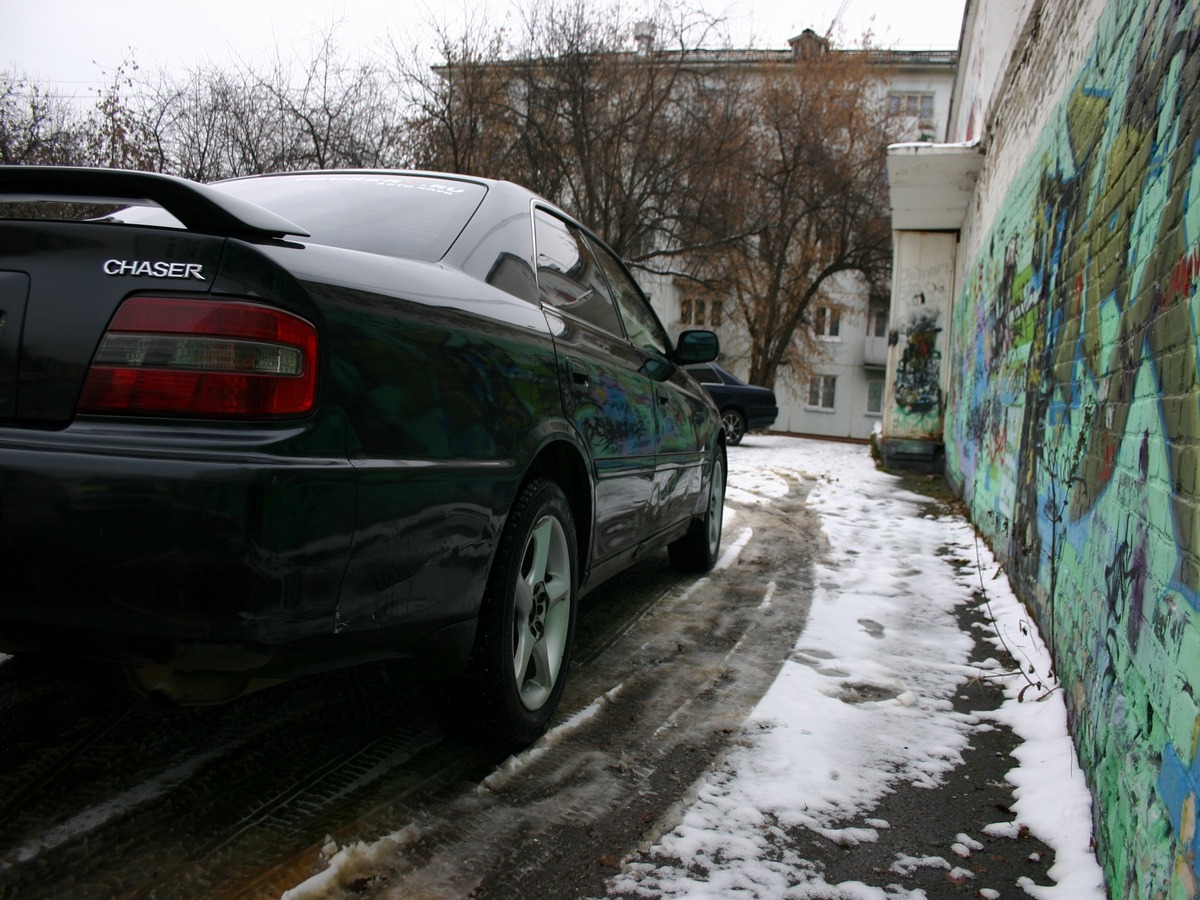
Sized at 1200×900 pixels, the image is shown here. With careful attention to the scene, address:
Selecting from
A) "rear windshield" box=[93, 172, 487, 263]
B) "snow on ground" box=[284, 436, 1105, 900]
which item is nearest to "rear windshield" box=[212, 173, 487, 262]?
"rear windshield" box=[93, 172, 487, 263]

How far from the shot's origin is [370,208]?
265cm

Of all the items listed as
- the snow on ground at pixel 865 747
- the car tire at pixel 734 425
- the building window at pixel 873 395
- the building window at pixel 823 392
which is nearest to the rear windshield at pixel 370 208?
the snow on ground at pixel 865 747

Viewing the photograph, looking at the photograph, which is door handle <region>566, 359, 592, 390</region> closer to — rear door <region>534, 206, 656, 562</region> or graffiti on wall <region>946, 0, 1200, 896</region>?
rear door <region>534, 206, 656, 562</region>

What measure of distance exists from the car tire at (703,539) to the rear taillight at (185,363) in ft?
11.5

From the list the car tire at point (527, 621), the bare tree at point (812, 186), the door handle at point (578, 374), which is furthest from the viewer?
the bare tree at point (812, 186)

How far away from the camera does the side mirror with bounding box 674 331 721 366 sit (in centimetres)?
442

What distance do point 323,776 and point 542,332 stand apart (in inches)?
54.0

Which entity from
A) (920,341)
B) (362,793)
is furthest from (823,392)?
(362,793)

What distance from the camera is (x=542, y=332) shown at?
2662mm

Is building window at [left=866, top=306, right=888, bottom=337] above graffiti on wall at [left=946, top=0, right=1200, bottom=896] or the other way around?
above

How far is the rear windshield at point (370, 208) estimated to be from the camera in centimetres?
243

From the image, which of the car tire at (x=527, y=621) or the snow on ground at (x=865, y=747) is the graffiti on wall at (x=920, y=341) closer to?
the snow on ground at (x=865, y=747)

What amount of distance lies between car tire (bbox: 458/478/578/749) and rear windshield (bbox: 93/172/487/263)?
772 millimetres

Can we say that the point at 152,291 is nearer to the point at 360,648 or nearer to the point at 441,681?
the point at 360,648
